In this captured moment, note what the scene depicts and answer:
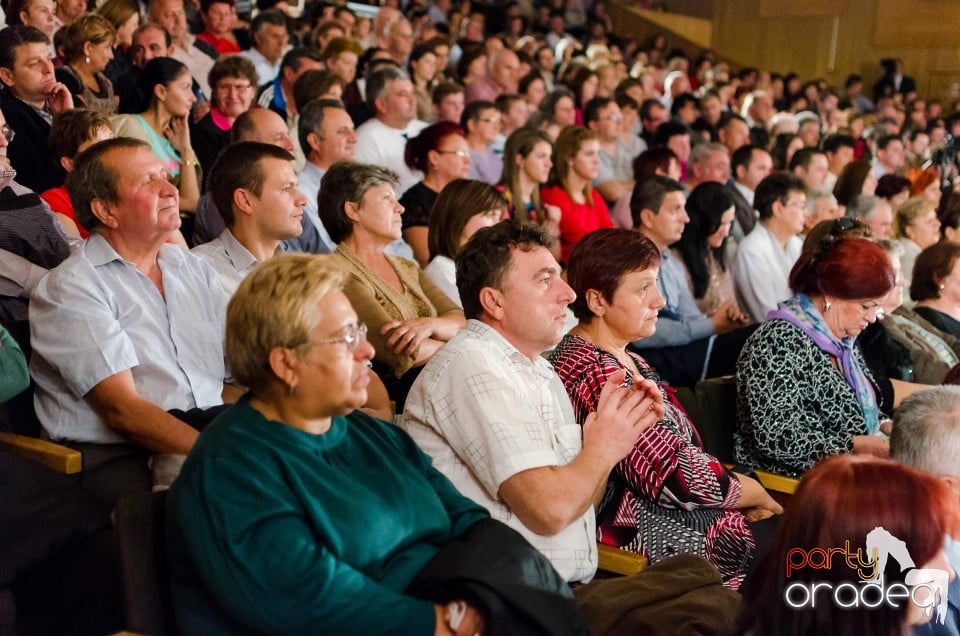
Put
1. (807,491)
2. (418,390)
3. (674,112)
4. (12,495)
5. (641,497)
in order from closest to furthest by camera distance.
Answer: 1. (807,491)
2. (12,495)
3. (418,390)
4. (641,497)
5. (674,112)

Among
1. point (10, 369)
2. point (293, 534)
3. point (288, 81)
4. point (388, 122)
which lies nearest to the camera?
point (293, 534)

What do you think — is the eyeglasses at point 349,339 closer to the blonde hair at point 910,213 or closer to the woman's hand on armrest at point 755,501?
the woman's hand on armrest at point 755,501

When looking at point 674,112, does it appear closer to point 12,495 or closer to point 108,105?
point 108,105

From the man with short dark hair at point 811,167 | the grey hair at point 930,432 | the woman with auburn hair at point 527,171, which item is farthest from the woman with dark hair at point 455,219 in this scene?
the man with short dark hair at point 811,167

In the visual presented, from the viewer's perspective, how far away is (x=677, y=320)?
3678 mm

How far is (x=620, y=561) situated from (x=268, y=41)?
181 inches

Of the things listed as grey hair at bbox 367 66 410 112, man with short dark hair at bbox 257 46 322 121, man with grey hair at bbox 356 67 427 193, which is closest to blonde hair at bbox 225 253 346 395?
man with grey hair at bbox 356 67 427 193

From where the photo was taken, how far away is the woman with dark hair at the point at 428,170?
3795 millimetres

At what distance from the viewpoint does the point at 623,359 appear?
7.70 ft

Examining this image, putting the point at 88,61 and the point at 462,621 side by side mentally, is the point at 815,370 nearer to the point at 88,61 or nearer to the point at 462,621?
the point at 462,621

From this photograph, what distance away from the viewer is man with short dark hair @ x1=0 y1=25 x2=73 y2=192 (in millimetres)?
3336

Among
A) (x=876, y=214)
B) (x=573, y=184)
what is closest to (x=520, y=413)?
(x=573, y=184)

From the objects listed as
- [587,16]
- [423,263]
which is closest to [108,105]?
[423,263]

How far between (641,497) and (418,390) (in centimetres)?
55
